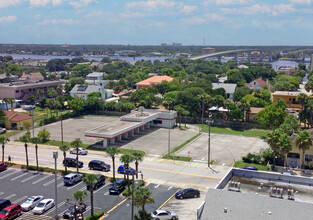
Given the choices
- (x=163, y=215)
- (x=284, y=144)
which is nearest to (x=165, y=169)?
(x=163, y=215)

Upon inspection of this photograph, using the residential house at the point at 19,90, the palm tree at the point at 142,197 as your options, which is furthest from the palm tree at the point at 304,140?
the residential house at the point at 19,90

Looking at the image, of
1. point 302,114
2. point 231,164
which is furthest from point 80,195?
point 302,114

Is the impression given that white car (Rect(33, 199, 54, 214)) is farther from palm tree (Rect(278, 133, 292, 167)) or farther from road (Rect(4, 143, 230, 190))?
palm tree (Rect(278, 133, 292, 167))

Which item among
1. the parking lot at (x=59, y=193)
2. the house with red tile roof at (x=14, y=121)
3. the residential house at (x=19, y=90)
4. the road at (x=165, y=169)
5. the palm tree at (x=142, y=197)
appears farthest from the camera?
the residential house at (x=19, y=90)

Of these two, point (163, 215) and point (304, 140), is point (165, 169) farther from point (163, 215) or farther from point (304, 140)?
point (304, 140)

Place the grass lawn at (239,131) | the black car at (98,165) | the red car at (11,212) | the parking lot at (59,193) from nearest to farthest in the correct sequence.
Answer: the red car at (11,212)
the parking lot at (59,193)
the black car at (98,165)
the grass lawn at (239,131)

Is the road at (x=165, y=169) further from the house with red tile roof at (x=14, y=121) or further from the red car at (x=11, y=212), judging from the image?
the house with red tile roof at (x=14, y=121)

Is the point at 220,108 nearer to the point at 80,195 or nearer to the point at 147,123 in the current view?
the point at 147,123
